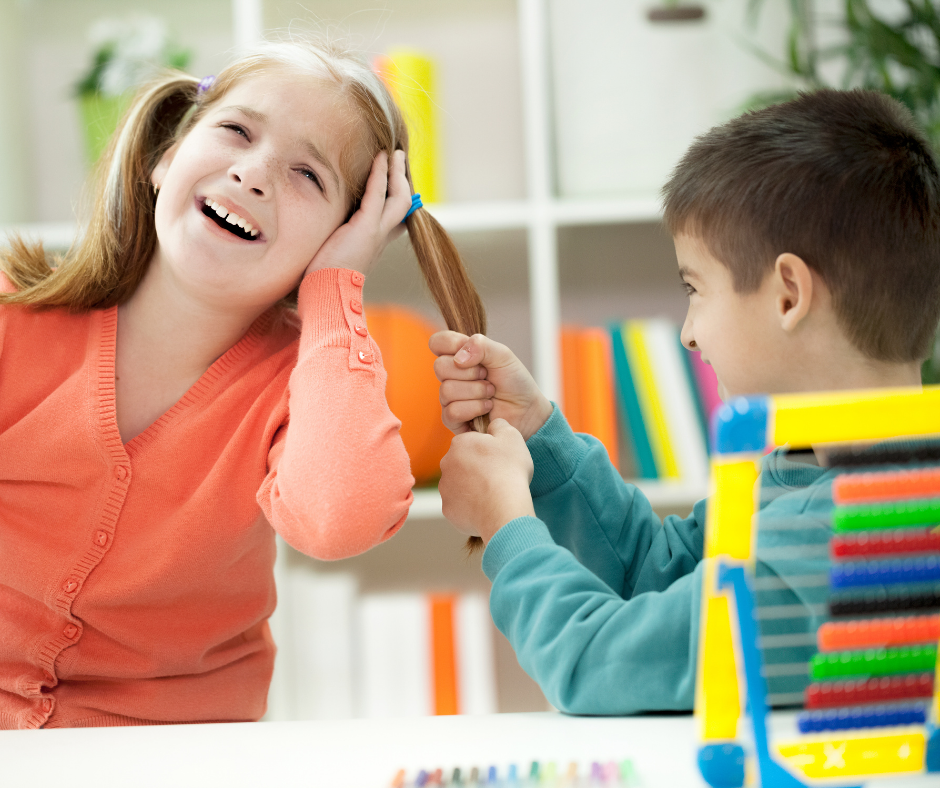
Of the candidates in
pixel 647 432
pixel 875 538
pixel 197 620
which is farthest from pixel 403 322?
pixel 875 538

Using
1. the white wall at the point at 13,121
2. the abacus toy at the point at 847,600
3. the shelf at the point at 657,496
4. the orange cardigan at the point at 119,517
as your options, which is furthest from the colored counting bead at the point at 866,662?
the white wall at the point at 13,121

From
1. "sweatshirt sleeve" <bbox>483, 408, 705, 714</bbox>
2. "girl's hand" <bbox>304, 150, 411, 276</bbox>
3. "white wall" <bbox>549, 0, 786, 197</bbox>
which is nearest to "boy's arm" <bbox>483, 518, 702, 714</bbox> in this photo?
"sweatshirt sleeve" <bbox>483, 408, 705, 714</bbox>

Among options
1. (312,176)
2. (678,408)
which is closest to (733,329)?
(312,176)

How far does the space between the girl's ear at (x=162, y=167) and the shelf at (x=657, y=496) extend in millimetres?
756

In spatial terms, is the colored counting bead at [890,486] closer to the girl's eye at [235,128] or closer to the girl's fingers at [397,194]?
the girl's fingers at [397,194]

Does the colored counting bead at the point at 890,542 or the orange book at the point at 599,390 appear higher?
the orange book at the point at 599,390

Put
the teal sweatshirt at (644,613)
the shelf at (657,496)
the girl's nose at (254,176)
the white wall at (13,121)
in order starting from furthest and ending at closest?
the white wall at (13,121) → the shelf at (657,496) → the girl's nose at (254,176) → the teal sweatshirt at (644,613)

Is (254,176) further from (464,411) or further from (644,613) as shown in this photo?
(644,613)

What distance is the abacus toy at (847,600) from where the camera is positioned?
1.32ft

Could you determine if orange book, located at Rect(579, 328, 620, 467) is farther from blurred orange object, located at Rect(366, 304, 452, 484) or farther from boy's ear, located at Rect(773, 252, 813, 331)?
boy's ear, located at Rect(773, 252, 813, 331)

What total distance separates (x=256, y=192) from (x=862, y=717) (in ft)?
2.25

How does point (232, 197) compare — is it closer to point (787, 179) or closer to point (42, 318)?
point (42, 318)

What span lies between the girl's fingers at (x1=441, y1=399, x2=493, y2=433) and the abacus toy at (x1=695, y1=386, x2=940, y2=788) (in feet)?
1.48

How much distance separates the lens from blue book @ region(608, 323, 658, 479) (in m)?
1.58
